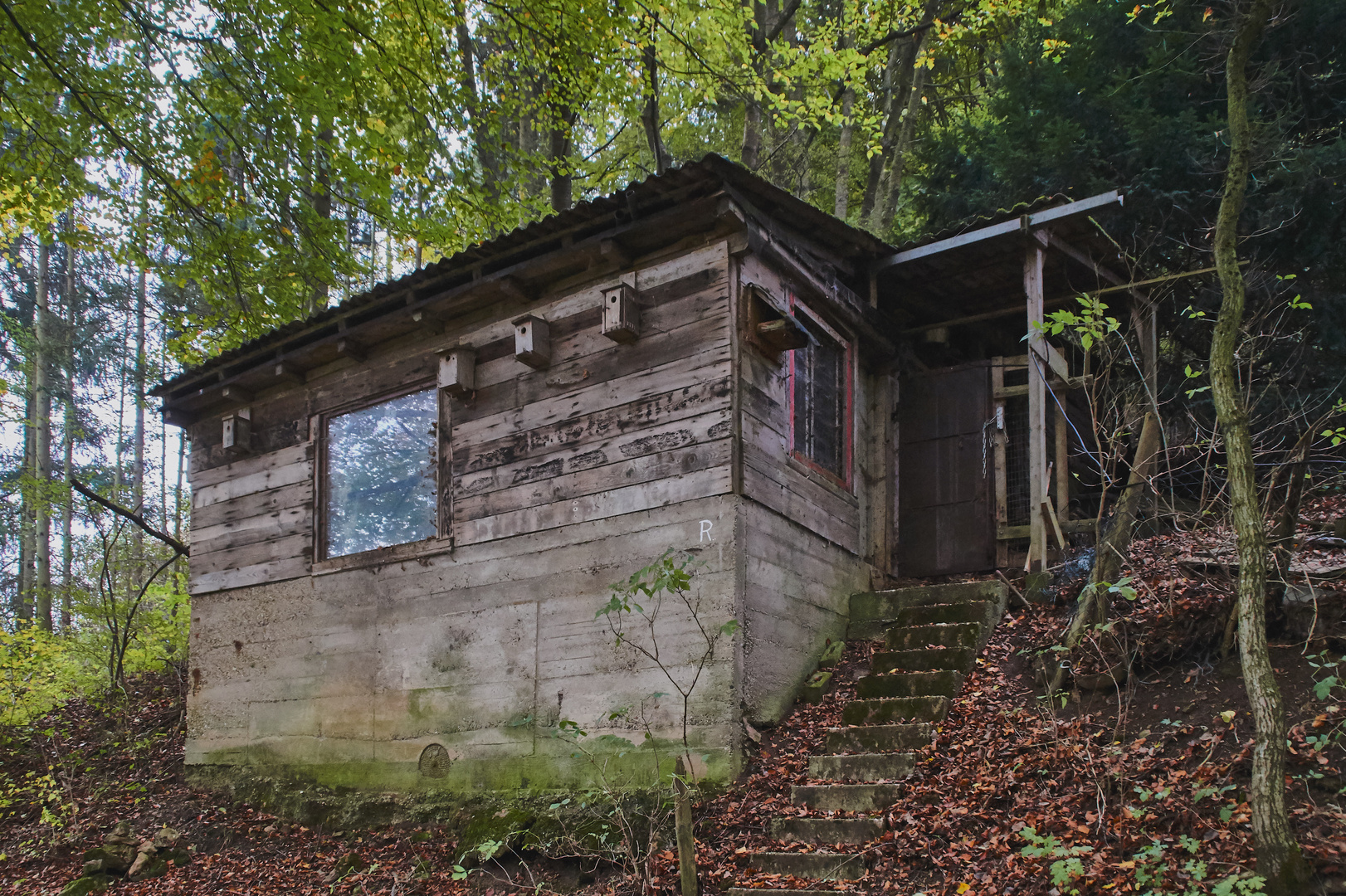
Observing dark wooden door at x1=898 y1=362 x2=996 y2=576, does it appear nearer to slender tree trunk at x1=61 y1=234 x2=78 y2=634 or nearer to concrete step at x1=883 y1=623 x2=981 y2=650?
concrete step at x1=883 y1=623 x2=981 y2=650

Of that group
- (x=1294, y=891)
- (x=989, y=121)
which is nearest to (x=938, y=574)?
(x=1294, y=891)

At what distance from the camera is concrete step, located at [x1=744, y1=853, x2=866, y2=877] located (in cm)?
537

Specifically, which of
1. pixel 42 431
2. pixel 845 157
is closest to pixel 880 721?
Result: pixel 845 157

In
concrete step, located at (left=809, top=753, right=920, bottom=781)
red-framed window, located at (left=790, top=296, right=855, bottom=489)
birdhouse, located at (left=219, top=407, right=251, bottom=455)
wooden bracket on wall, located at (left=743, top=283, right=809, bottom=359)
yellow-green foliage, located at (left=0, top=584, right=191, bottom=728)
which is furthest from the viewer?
yellow-green foliage, located at (left=0, top=584, right=191, bottom=728)

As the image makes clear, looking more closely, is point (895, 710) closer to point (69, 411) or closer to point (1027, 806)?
point (1027, 806)

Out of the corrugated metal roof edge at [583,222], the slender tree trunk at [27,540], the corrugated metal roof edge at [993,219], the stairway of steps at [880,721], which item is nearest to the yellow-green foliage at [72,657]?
the slender tree trunk at [27,540]

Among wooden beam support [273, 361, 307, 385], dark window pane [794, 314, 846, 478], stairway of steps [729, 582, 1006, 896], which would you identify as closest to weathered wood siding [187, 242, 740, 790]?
wooden beam support [273, 361, 307, 385]

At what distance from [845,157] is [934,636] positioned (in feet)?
35.8

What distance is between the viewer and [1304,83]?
1083cm

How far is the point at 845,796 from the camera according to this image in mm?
6090

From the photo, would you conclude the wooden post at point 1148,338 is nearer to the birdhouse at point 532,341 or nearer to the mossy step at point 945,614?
the mossy step at point 945,614

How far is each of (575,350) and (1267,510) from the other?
524 centimetres

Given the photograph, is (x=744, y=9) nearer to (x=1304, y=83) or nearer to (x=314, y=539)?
(x=1304, y=83)

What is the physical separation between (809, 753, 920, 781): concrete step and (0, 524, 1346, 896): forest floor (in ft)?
0.38
